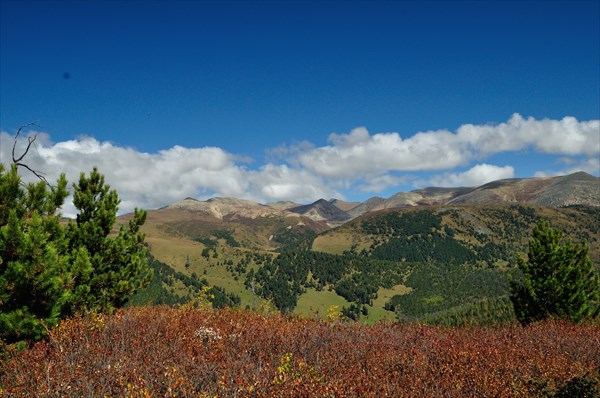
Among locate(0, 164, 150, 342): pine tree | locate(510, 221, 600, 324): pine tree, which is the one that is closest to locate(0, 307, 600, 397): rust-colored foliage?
locate(0, 164, 150, 342): pine tree

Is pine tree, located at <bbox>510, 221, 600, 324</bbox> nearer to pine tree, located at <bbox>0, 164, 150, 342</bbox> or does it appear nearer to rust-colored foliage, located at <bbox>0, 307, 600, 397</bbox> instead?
rust-colored foliage, located at <bbox>0, 307, 600, 397</bbox>

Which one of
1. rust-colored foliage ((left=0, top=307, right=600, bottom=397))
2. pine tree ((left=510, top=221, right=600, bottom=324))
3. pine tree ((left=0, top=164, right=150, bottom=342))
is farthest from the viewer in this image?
pine tree ((left=510, top=221, right=600, bottom=324))

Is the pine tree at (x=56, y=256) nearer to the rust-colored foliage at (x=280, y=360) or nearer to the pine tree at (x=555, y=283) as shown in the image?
the rust-colored foliage at (x=280, y=360)

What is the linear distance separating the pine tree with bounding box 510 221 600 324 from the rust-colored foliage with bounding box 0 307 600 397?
14.0m

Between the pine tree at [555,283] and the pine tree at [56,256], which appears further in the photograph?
the pine tree at [555,283]

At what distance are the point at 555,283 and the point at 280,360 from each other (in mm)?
23054

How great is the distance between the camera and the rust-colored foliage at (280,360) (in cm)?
661

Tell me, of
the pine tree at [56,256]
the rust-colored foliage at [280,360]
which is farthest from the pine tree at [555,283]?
the pine tree at [56,256]

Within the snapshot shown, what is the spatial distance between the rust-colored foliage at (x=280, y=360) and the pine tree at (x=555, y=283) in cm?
1404

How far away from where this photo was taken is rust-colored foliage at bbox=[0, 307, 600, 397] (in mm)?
6613

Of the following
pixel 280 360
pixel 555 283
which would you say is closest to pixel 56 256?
pixel 280 360

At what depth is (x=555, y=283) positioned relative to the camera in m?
24.7

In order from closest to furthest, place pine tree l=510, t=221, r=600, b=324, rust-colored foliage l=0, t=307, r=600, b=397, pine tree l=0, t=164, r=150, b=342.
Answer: rust-colored foliage l=0, t=307, r=600, b=397
pine tree l=0, t=164, r=150, b=342
pine tree l=510, t=221, r=600, b=324

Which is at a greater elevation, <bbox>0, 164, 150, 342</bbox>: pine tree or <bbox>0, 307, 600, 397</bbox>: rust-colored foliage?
<bbox>0, 164, 150, 342</bbox>: pine tree
